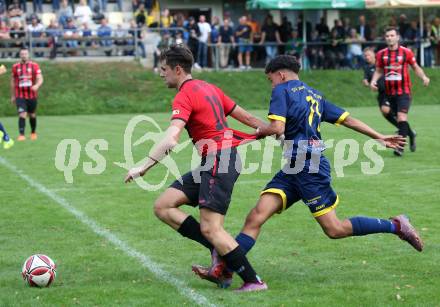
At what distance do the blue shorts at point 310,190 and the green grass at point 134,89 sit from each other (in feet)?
77.3

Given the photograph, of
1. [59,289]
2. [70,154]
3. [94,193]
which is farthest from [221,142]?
[70,154]

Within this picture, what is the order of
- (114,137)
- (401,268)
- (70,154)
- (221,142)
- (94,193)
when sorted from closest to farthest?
(221,142)
(401,268)
(94,193)
(70,154)
(114,137)

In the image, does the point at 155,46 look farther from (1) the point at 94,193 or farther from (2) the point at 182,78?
(2) the point at 182,78

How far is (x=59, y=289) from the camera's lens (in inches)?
264

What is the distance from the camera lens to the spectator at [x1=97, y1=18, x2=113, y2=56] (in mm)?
32781

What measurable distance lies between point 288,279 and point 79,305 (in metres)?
1.69

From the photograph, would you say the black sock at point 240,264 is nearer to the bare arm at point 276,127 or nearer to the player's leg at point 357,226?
the player's leg at point 357,226

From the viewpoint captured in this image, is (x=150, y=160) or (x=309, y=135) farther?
(x=309, y=135)

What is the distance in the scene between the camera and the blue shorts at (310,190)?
22.3 ft

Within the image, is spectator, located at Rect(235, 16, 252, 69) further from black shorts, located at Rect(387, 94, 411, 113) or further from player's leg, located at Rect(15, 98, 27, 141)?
black shorts, located at Rect(387, 94, 411, 113)

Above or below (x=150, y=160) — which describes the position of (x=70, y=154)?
below

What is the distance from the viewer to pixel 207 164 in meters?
6.61

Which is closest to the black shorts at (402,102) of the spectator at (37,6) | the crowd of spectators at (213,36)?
the crowd of spectators at (213,36)

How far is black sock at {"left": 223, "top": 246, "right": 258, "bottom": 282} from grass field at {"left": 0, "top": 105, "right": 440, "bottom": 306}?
0.16 m
